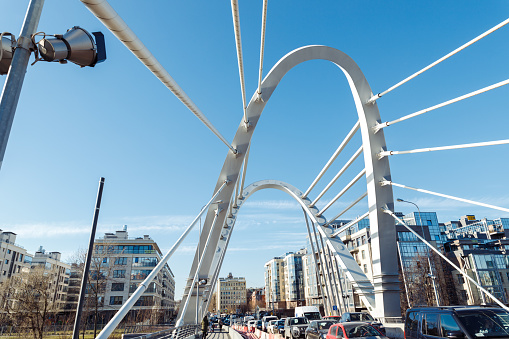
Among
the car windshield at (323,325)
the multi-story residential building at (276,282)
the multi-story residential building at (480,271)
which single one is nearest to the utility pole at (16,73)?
the car windshield at (323,325)

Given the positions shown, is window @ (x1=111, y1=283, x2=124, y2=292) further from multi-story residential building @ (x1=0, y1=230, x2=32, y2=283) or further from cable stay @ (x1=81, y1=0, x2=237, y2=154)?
cable stay @ (x1=81, y1=0, x2=237, y2=154)

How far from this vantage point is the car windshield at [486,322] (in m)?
6.53

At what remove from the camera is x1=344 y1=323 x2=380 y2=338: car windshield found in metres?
10.3

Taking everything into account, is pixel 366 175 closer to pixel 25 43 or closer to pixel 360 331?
pixel 360 331

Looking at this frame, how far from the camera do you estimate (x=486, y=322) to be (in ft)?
22.3

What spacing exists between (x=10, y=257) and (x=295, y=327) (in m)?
70.1

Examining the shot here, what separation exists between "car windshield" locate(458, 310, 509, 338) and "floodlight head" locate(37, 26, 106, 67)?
26.7 feet

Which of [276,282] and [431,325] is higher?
[276,282]

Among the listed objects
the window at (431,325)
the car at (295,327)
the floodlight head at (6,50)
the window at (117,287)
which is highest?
the floodlight head at (6,50)

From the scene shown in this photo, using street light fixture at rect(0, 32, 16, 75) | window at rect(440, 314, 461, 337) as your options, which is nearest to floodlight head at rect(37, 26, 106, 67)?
street light fixture at rect(0, 32, 16, 75)

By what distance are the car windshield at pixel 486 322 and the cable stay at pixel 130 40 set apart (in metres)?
7.72

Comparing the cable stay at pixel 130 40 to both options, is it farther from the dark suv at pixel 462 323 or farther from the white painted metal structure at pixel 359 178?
the dark suv at pixel 462 323

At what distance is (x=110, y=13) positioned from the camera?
4902mm

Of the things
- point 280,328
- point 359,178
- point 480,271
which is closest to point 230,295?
point 480,271
